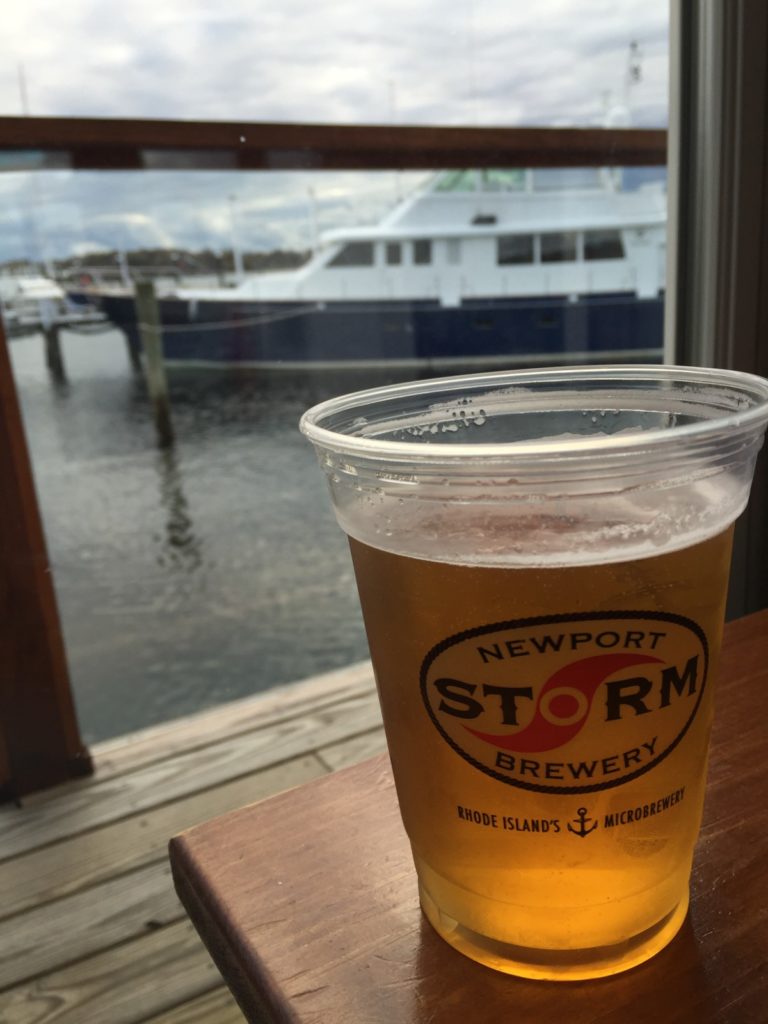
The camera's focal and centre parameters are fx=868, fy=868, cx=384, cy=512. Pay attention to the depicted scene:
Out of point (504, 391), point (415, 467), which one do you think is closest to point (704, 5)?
point (504, 391)

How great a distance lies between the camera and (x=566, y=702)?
341 mm

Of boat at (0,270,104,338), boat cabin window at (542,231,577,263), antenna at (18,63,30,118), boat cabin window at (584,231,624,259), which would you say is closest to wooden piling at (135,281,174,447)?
boat at (0,270,104,338)

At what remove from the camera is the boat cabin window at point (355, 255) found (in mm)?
3104

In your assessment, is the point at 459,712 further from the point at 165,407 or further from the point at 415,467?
the point at 165,407

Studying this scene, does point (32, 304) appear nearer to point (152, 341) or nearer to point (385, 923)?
point (152, 341)

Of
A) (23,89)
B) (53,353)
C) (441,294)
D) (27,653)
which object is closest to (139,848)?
(27,653)

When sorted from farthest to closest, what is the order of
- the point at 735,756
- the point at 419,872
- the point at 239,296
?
the point at 239,296 → the point at 735,756 → the point at 419,872

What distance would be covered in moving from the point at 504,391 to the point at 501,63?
79.7 inches

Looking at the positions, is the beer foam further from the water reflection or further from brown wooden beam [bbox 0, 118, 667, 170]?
the water reflection

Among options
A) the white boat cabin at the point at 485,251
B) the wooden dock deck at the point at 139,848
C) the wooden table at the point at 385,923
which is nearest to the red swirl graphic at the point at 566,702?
the wooden table at the point at 385,923

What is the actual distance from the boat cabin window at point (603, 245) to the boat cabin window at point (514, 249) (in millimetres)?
196

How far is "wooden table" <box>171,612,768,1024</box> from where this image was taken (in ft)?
1.26

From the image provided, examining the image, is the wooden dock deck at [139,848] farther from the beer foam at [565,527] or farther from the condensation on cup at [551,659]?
the beer foam at [565,527]

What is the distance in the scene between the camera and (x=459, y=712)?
14.1 inches
